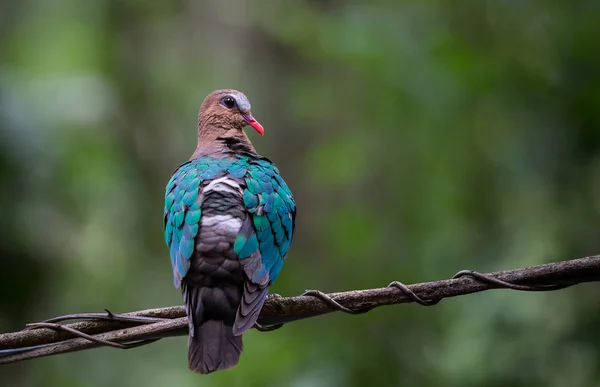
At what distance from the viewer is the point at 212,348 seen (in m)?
3.79

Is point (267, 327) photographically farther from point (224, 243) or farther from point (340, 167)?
point (340, 167)

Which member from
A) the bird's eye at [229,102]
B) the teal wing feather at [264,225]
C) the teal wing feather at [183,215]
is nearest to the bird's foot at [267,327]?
the teal wing feather at [264,225]

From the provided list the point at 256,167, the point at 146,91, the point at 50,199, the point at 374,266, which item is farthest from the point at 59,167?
the point at 256,167

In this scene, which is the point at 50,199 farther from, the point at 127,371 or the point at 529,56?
the point at 529,56

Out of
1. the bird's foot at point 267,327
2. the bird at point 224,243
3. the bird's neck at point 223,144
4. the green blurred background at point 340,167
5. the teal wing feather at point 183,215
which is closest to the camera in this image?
the bird's foot at point 267,327

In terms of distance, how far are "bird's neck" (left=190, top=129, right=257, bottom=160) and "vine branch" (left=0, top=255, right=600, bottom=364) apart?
1.80 metres

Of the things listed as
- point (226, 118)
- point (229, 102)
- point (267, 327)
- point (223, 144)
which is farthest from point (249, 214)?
point (229, 102)

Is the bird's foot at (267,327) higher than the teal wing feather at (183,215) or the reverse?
the reverse

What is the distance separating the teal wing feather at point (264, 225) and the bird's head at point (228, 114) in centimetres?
98

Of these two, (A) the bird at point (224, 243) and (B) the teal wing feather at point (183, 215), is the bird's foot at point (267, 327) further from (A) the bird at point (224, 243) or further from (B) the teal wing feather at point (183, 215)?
(B) the teal wing feather at point (183, 215)

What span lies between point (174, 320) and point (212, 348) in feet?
0.83

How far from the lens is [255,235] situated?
4.25 meters

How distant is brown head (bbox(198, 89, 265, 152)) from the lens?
19.0 ft

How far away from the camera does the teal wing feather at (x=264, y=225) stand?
411 cm
